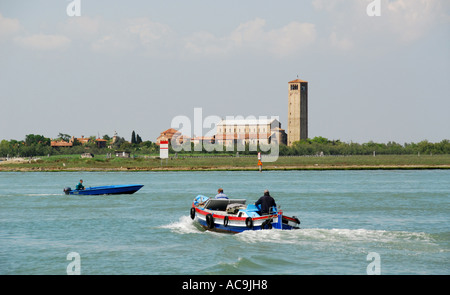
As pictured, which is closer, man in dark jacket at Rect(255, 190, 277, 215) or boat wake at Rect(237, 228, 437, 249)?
boat wake at Rect(237, 228, 437, 249)

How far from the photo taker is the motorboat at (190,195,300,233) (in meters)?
31.3

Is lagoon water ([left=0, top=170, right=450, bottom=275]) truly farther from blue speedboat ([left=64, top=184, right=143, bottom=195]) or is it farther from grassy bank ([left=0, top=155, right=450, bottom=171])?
grassy bank ([left=0, top=155, right=450, bottom=171])

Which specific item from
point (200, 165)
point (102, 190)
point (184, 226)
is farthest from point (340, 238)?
point (200, 165)

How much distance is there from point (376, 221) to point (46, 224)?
23073mm

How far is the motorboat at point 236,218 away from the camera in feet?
103

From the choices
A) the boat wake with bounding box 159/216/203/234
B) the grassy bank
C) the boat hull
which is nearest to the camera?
the boat hull

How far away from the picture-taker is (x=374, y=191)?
71.9m

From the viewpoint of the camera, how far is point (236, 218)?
32500 mm

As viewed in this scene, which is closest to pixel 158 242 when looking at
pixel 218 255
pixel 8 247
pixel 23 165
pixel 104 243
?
pixel 104 243
